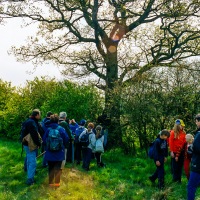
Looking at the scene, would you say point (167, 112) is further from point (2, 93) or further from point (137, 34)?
point (2, 93)

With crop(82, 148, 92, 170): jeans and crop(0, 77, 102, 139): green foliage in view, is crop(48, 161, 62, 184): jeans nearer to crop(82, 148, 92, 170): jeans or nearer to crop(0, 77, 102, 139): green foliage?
crop(82, 148, 92, 170): jeans

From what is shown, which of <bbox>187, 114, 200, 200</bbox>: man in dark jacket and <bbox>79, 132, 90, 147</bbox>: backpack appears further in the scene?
<bbox>79, 132, 90, 147</bbox>: backpack

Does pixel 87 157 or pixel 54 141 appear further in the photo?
pixel 87 157

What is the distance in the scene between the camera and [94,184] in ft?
33.7

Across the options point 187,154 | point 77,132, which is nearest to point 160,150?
point 187,154

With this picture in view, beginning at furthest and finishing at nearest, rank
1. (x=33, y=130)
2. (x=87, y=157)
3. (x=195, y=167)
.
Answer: (x=87, y=157) → (x=33, y=130) → (x=195, y=167)

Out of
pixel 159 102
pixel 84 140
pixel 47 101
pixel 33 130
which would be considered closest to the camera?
pixel 33 130

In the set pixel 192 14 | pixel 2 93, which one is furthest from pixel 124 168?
pixel 2 93

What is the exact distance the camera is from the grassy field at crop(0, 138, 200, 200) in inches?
348

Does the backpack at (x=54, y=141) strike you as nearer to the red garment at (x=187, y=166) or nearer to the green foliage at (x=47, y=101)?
the red garment at (x=187, y=166)

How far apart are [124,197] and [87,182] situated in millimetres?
1545

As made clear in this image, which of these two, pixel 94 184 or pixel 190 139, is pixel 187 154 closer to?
pixel 190 139

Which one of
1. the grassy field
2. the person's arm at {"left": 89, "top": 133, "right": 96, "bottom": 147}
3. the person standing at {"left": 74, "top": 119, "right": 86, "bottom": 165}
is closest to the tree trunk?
the grassy field

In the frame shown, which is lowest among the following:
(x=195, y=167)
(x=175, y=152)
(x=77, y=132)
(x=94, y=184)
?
(x=94, y=184)
